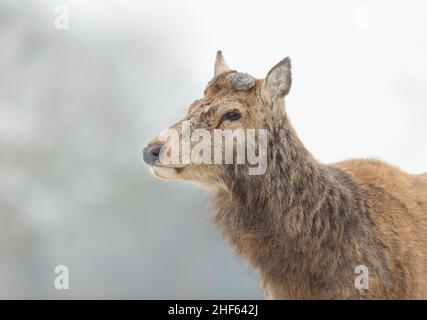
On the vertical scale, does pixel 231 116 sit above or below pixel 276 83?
below

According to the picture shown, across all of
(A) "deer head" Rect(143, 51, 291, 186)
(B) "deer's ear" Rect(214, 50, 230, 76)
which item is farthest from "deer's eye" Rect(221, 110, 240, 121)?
(B) "deer's ear" Rect(214, 50, 230, 76)

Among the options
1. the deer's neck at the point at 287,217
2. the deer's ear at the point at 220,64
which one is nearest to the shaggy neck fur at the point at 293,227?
the deer's neck at the point at 287,217

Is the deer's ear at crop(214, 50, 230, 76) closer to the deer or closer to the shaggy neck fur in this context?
the deer

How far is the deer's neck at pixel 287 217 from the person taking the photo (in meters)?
8.61

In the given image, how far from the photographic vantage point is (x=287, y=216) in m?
8.63

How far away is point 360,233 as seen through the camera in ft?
28.9

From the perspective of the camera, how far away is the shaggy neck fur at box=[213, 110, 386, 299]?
8.55m

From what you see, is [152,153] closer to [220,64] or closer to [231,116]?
[231,116]

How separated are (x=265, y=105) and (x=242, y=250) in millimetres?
1949

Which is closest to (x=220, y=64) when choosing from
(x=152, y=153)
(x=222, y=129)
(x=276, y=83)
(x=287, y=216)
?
(x=276, y=83)

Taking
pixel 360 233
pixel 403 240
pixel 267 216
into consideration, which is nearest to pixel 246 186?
pixel 267 216

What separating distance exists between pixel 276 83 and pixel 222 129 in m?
0.99

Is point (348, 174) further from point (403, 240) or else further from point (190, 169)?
point (190, 169)
